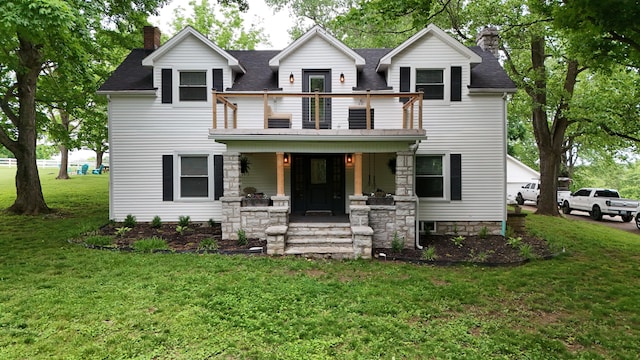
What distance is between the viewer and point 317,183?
11406 mm

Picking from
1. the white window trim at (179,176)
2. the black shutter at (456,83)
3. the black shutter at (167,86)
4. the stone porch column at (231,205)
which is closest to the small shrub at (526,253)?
the black shutter at (456,83)

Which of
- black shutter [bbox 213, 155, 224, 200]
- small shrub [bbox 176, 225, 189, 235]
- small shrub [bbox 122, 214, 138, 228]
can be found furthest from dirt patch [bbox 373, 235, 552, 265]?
small shrub [bbox 122, 214, 138, 228]

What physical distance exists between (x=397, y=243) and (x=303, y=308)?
413 centimetres

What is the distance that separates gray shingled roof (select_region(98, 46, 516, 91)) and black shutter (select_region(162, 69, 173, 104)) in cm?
47

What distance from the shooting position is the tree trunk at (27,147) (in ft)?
41.4

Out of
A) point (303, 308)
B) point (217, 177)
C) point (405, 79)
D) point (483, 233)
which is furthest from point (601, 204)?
point (303, 308)

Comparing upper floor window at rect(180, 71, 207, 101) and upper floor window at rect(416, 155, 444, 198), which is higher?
upper floor window at rect(180, 71, 207, 101)

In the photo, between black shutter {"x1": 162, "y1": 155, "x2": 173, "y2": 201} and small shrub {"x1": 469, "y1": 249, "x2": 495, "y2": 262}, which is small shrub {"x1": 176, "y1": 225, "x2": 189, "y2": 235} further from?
small shrub {"x1": 469, "y1": 249, "x2": 495, "y2": 262}

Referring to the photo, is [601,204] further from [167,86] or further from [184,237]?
[167,86]

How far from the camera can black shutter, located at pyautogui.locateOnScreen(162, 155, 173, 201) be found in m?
11.0

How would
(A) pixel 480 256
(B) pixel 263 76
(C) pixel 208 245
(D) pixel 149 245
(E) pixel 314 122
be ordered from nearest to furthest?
1. (A) pixel 480 256
2. (D) pixel 149 245
3. (C) pixel 208 245
4. (E) pixel 314 122
5. (B) pixel 263 76

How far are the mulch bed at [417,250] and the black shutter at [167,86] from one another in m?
4.03

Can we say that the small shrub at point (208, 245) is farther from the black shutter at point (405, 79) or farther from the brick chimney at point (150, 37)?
the brick chimney at point (150, 37)

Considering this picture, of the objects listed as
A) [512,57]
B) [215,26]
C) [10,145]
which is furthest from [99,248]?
[215,26]
